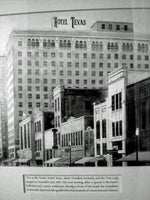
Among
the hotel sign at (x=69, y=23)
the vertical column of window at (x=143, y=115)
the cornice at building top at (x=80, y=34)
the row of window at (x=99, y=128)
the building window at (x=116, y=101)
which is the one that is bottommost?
the row of window at (x=99, y=128)

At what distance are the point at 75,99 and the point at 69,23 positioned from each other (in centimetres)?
44

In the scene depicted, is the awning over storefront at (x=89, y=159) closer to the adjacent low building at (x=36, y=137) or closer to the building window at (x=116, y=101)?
the adjacent low building at (x=36, y=137)

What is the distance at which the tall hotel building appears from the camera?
6.09ft

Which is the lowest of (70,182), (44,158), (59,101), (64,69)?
(70,182)

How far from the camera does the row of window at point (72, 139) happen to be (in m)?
1.89

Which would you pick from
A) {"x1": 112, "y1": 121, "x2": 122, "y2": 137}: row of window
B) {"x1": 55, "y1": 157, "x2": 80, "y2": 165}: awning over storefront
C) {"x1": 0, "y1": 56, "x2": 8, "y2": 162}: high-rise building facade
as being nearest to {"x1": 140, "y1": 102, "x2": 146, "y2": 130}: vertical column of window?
{"x1": 112, "y1": 121, "x2": 122, "y2": 137}: row of window

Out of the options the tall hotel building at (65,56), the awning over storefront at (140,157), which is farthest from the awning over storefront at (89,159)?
the tall hotel building at (65,56)

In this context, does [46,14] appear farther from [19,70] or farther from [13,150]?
[13,150]

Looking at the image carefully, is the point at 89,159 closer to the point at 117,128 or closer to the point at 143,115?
the point at 117,128

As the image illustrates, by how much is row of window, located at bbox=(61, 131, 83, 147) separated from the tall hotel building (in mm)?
244

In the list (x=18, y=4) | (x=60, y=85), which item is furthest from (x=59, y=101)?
(x=18, y=4)

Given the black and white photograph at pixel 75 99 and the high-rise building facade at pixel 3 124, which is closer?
the black and white photograph at pixel 75 99

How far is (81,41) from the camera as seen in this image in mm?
1874

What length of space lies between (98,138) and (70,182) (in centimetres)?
29
